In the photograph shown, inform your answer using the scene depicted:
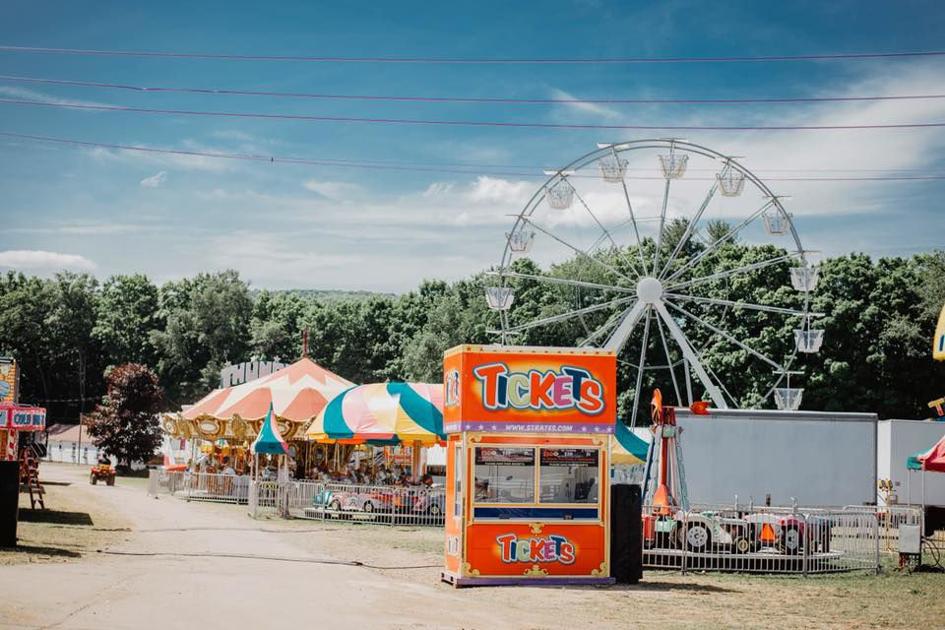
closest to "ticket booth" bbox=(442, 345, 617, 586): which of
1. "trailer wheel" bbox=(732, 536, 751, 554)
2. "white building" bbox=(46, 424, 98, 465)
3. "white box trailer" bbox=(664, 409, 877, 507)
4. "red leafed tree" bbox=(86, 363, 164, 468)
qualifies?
"trailer wheel" bbox=(732, 536, 751, 554)

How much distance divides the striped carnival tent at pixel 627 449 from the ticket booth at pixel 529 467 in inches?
594

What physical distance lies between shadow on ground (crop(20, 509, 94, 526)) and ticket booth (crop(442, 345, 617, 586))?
477 inches

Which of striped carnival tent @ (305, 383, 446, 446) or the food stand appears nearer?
the food stand

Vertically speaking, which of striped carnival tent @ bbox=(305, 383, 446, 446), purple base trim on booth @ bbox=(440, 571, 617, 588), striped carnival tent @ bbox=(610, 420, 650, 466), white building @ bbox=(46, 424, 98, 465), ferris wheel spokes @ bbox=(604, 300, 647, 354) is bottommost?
white building @ bbox=(46, 424, 98, 465)

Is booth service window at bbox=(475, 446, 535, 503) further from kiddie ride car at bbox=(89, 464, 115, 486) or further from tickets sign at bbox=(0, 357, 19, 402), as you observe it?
kiddie ride car at bbox=(89, 464, 115, 486)

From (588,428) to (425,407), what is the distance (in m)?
16.9

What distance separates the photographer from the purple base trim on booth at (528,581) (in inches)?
687

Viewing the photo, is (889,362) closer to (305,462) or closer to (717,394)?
(717,394)

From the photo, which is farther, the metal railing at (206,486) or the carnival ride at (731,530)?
the metal railing at (206,486)

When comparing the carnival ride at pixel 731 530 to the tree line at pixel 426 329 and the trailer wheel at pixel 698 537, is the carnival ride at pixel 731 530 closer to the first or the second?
the trailer wheel at pixel 698 537

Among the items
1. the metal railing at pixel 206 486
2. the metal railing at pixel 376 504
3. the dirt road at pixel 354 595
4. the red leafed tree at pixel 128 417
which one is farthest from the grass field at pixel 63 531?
the red leafed tree at pixel 128 417

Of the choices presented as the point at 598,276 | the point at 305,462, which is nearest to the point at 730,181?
the point at 305,462

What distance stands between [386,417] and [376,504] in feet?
11.0

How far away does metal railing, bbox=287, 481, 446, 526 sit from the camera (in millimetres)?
31297
